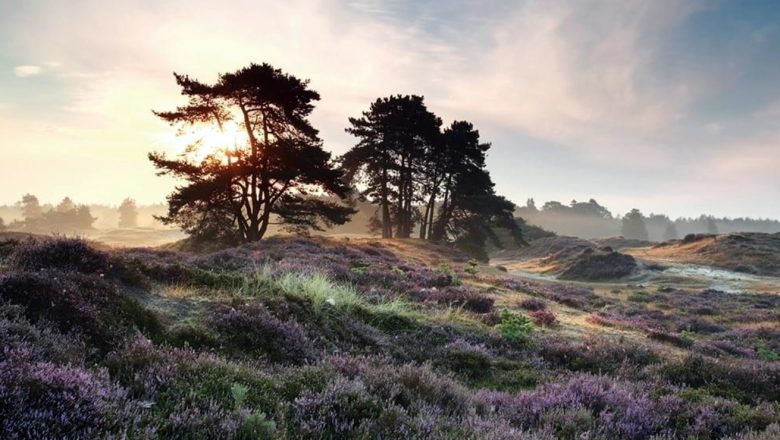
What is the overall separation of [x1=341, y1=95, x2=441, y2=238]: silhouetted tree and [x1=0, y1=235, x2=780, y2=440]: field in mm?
39316

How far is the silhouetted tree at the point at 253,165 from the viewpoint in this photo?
101 ft

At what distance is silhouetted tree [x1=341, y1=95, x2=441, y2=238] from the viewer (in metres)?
49.9

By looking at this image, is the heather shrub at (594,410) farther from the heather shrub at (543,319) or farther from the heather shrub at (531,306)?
the heather shrub at (531,306)

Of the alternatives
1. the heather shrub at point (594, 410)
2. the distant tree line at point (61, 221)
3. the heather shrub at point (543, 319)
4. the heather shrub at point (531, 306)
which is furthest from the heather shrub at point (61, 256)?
the distant tree line at point (61, 221)

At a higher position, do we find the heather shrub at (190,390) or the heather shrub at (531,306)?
the heather shrub at (190,390)

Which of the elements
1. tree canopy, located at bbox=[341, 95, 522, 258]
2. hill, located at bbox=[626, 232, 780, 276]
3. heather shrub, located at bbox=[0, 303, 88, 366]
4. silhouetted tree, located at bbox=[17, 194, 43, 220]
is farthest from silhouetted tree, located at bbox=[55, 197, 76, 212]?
heather shrub, located at bbox=[0, 303, 88, 366]

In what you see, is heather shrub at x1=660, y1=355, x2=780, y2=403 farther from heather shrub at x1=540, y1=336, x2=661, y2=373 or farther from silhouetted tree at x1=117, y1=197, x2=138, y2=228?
silhouetted tree at x1=117, y1=197, x2=138, y2=228

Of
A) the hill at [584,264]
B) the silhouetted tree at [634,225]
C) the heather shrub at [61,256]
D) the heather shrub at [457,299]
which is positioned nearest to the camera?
the heather shrub at [61,256]

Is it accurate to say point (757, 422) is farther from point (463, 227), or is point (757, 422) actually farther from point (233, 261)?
point (463, 227)

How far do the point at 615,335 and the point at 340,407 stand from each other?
35.1 feet

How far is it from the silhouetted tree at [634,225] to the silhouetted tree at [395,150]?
152561mm

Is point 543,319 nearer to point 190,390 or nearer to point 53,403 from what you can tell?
point 190,390

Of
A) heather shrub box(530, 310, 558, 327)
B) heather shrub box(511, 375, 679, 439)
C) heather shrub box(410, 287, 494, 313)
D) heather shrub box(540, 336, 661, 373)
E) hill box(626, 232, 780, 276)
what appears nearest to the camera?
heather shrub box(511, 375, 679, 439)

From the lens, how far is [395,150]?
167 feet
